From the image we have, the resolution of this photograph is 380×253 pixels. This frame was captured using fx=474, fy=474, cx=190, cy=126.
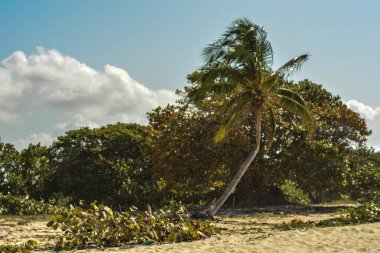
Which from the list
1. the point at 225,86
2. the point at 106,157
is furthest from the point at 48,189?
the point at 225,86

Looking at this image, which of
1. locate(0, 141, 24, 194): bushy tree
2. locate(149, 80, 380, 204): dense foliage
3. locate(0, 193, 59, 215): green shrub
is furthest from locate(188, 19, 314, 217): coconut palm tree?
locate(0, 141, 24, 194): bushy tree

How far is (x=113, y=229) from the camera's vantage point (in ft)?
41.8

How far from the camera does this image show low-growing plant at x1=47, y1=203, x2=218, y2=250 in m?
12.4

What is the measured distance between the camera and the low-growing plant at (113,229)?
40.6 ft

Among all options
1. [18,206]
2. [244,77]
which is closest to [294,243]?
[244,77]

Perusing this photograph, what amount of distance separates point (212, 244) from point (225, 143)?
51.1 feet

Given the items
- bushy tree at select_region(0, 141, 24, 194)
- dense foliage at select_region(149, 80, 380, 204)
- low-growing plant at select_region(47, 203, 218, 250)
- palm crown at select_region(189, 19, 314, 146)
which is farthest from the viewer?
bushy tree at select_region(0, 141, 24, 194)

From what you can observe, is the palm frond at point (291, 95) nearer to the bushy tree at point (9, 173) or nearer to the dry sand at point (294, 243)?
the dry sand at point (294, 243)

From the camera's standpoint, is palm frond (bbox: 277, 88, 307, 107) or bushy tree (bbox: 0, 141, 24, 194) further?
bushy tree (bbox: 0, 141, 24, 194)

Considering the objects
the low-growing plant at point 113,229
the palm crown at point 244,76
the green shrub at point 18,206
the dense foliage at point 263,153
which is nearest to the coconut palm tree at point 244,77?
the palm crown at point 244,76

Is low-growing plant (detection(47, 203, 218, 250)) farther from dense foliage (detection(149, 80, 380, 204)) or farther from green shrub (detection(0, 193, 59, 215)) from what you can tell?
green shrub (detection(0, 193, 59, 215))

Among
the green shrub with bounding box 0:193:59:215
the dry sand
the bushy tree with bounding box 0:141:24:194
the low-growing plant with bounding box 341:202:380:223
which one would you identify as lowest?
the dry sand

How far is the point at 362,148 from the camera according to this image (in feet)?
102

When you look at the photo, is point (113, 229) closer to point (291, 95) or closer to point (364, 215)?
point (364, 215)
